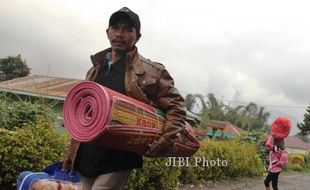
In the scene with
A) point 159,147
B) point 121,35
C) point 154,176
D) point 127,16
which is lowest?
point 154,176

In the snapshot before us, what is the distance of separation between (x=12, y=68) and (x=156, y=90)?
43.3 m

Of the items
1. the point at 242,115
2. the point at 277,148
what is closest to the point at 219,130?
the point at 242,115

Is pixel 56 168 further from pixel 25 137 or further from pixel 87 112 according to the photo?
pixel 25 137

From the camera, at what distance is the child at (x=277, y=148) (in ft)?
29.2

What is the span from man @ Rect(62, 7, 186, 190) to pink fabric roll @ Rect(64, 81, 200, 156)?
86 mm

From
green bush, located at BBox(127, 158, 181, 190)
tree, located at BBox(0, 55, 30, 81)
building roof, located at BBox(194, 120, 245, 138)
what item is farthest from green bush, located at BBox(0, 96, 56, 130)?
tree, located at BBox(0, 55, 30, 81)

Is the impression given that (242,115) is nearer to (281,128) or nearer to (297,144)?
(297,144)

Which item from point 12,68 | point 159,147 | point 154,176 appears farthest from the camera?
point 12,68

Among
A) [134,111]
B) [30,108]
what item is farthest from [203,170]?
[134,111]

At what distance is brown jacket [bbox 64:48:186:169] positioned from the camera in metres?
3.07

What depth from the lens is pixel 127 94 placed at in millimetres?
3088

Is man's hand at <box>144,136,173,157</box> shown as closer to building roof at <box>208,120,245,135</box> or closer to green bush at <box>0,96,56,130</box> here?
green bush at <box>0,96,56,130</box>

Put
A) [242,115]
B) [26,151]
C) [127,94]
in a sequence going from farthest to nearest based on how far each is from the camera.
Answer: [242,115]
[26,151]
[127,94]

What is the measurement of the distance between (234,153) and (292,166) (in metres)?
11.4
